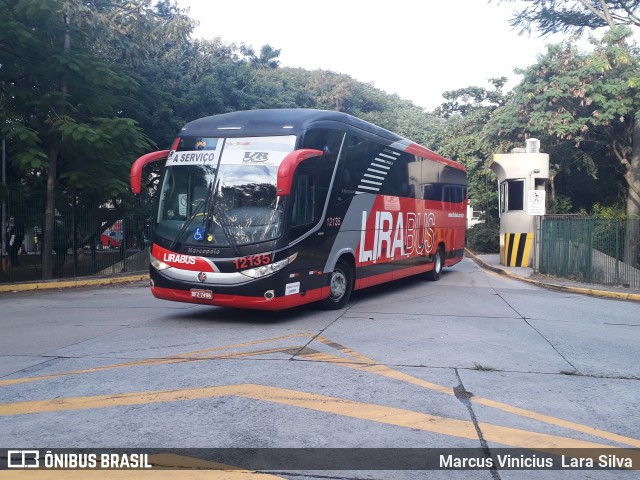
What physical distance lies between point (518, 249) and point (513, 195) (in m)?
2.17

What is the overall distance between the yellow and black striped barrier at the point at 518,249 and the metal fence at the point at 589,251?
112 inches

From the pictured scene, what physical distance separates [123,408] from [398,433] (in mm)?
2451

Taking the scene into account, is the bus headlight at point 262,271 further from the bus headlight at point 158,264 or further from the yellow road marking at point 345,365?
the bus headlight at point 158,264

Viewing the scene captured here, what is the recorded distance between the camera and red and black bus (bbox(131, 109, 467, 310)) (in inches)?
386

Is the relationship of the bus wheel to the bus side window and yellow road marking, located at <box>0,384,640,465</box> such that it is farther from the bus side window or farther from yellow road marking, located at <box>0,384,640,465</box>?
yellow road marking, located at <box>0,384,640,465</box>

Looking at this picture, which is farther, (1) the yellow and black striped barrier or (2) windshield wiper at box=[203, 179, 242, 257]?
(1) the yellow and black striped barrier

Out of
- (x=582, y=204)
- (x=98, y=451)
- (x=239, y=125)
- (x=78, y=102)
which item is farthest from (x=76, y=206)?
(x=582, y=204)

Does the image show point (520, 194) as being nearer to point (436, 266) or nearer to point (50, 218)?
point (436, 266)


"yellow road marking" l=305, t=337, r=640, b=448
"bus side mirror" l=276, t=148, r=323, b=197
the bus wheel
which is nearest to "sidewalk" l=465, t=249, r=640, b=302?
the bus wheel

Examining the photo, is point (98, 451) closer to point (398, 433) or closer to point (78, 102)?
point (398, 433)

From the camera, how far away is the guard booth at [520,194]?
23.3 metres

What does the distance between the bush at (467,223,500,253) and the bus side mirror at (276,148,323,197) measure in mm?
26788

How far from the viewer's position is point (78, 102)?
1786cm

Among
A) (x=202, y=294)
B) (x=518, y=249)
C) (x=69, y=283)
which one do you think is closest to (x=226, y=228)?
(x=202, y=294)
